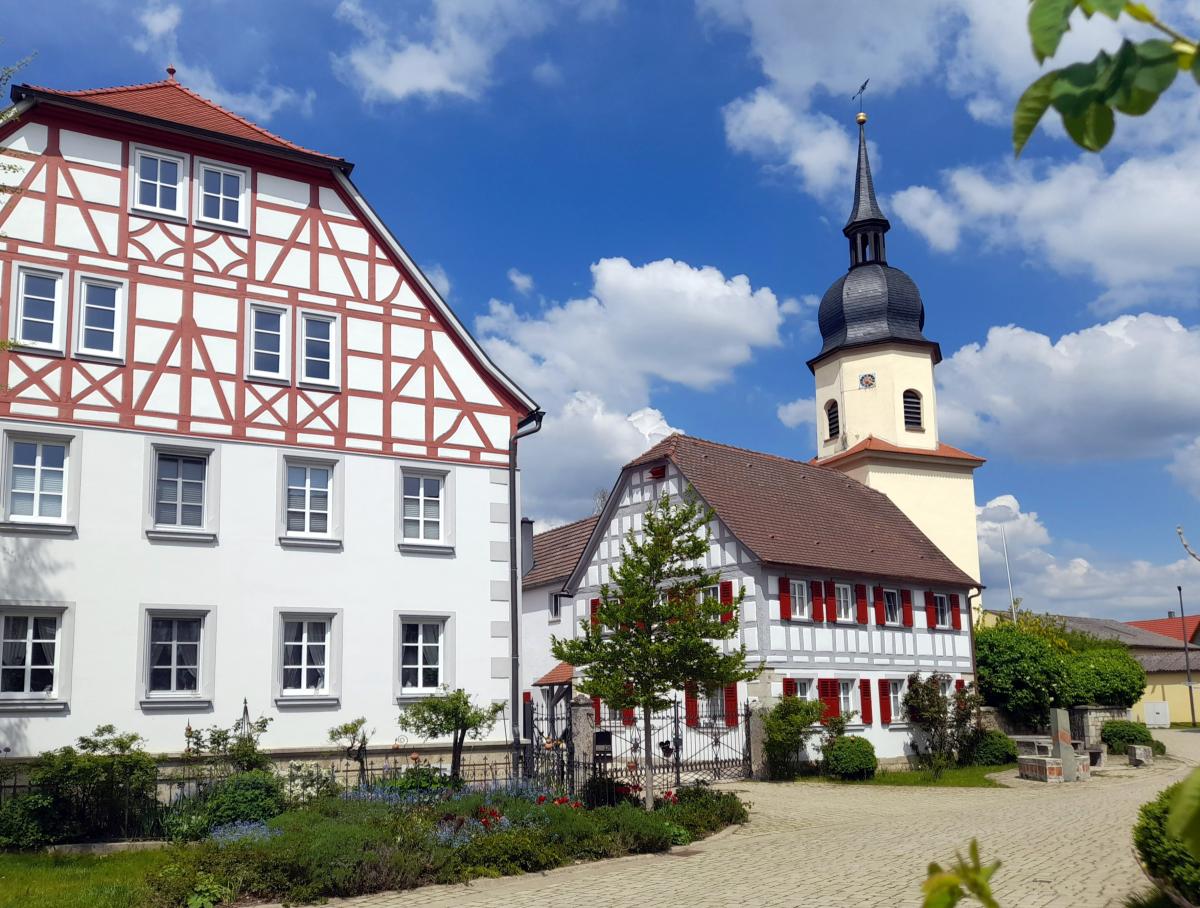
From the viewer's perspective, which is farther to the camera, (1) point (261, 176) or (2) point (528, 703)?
(2) point (528, 703)

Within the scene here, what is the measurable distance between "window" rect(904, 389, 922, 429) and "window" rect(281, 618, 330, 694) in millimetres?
32139

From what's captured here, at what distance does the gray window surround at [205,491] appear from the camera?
741 inches

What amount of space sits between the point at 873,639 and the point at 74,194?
2437cm

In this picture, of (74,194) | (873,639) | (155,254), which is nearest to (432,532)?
(155,254)

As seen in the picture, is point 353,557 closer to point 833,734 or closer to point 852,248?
point 833,734

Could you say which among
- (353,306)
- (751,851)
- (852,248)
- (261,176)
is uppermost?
(852,248)

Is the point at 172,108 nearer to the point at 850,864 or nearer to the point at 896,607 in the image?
the point at 850,864

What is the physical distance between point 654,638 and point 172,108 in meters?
12.5

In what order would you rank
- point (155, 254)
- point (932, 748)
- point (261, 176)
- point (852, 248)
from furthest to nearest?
point (852, 248) → point (932, 748) → point (261, 176) → point (155, 254)

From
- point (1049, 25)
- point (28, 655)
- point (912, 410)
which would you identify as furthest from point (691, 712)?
point (1049, 25)

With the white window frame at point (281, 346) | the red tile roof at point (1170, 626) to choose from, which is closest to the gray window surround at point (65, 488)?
the white window frame at point (281, 346)

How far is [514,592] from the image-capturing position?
2245cm

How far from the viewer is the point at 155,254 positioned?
19.6 meters

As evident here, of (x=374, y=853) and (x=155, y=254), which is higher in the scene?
(x=155, y=254)
